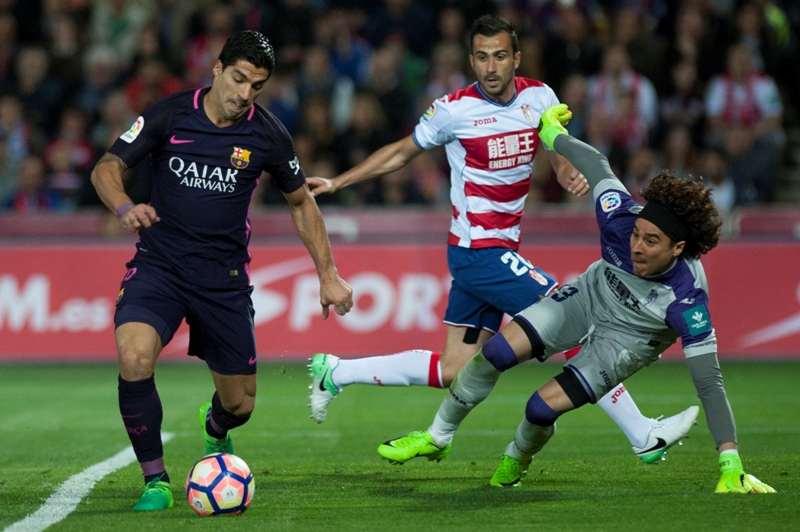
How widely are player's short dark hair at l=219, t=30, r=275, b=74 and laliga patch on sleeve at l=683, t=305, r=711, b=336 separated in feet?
8.06

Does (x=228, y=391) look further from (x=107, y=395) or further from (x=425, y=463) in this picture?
(x=107, y=395)

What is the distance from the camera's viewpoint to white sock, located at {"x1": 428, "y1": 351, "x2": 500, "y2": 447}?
6.00 metres

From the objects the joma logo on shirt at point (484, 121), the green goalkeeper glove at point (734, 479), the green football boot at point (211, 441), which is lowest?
the green football boot at point (211, 441)

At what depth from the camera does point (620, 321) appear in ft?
19.0

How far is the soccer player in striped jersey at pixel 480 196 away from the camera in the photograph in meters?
6.74

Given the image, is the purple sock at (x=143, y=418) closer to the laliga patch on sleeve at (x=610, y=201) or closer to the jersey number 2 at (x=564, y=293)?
the jersey number 2 at (x=564, y=293)

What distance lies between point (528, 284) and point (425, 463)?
1.37 metres

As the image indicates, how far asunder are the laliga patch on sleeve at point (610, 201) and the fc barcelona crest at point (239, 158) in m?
1.88

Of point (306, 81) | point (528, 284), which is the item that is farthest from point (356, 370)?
point (306, 81)

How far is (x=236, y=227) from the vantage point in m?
5.97

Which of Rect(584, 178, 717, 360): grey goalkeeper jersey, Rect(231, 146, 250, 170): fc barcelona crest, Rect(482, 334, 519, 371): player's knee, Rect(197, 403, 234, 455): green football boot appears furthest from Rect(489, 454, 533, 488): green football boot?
Rect(231, 146, 250, 170): fc barcelona crest

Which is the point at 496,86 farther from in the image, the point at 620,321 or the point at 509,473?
the point at 509,473

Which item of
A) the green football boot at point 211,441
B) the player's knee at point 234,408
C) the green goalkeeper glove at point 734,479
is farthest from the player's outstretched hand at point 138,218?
the green goalkeeper glove at point 734,479

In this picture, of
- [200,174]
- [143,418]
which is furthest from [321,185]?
[143,418]
